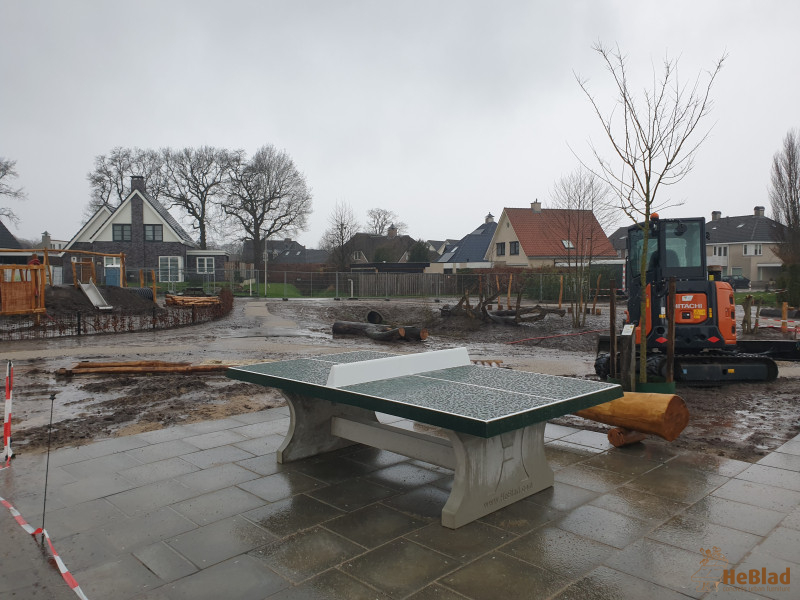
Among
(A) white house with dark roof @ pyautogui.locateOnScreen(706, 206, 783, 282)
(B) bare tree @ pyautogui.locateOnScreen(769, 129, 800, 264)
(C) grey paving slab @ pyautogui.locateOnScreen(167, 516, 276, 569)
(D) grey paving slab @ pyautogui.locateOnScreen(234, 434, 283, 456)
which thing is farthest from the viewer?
(A) white house with dark roof @ pyautogui.locateOnScreen(706, 206, 783, 282)

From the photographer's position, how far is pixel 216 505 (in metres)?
4.33

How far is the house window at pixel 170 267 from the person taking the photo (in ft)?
145

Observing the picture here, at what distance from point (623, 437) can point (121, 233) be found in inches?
1863

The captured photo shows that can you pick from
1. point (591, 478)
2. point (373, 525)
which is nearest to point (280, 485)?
point (373, 525)

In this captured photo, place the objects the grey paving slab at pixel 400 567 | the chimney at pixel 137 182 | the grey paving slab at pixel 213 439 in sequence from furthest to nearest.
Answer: the chimney at pixel 137 182 < the grey paving slab at pixel 213 439 < the grey paving slab at pixel 400 567

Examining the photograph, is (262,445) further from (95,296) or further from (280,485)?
(95,296)

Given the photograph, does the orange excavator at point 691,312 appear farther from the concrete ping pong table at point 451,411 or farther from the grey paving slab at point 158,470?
the grey paving slab at point 158,470

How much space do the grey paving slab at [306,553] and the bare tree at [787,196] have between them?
39.1 m

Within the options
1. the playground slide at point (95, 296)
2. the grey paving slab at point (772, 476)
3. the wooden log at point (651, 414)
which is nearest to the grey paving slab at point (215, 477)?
the wooden log at point (651, 414)

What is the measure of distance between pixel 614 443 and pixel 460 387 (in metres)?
2.18

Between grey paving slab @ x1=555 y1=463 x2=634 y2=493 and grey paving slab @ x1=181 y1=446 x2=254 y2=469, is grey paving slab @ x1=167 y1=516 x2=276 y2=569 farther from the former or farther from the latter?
grey paving slab @ x1=555 y1=463 x2=634 y2=493

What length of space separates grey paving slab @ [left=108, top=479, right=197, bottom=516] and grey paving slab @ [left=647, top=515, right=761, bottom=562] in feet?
11.1

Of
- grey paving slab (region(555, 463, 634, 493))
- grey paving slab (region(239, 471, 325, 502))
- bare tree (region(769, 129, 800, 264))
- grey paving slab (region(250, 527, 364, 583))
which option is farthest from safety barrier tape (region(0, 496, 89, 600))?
bare tree (region(769, 129, 800, 264))

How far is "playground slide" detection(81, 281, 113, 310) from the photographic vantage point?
2398 centimetres
